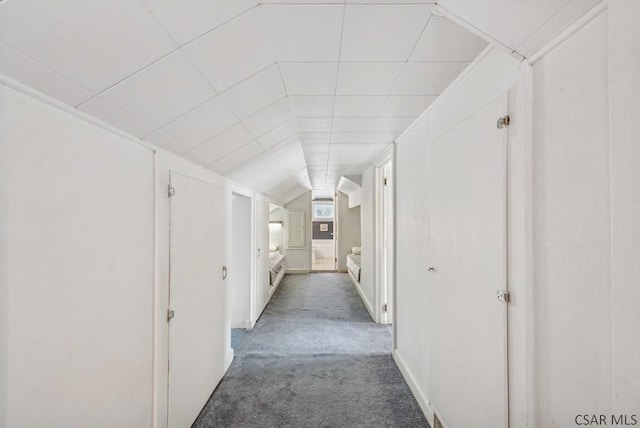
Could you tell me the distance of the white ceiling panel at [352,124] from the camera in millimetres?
2287

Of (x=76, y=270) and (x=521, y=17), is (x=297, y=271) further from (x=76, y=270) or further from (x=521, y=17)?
(x=521, y=17)

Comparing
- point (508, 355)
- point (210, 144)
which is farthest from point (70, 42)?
point (508, 355)

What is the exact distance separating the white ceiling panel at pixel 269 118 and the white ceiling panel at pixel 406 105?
28.2 inches

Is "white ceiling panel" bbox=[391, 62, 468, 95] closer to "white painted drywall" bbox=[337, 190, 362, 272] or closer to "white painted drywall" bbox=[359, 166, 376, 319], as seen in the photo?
"white painted drywall" bbox=[359, 166, 376, 319]

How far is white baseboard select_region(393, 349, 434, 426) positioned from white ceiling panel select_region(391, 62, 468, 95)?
215 cm

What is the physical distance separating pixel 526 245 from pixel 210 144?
72.5 inches

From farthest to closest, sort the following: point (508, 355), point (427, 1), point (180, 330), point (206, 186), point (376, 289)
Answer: point (376, 289), point (206, 186), point (180, 330), point (508, 355), point (427, 1)

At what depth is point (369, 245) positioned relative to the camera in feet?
14.8

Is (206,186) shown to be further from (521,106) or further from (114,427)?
(521,106)

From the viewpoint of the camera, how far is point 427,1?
1.00 metres

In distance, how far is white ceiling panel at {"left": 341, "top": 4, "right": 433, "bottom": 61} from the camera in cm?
105

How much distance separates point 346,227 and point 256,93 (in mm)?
6554

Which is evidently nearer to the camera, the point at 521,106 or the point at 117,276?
the point at 521,106

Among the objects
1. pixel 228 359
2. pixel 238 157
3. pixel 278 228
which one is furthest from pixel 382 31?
pixel 278 228
